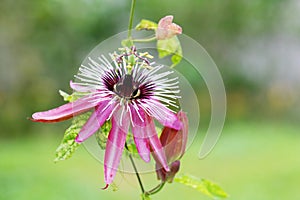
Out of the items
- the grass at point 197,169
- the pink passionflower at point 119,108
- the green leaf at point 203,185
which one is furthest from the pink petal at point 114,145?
the grass at point 197,169

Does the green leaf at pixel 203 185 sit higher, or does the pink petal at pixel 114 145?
the pink petal at pixel 114 145

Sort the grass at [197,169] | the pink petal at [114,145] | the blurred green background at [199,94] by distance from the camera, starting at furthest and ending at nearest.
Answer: the blurred green background at [199,94], the grass at [197,169], the pink petal at [114,145]

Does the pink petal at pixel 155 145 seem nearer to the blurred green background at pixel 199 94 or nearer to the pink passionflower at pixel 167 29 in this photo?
the pink passionflower at pixel 167 29

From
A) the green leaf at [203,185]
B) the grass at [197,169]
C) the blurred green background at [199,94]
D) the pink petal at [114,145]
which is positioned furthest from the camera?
the blurred green background at [199,94]

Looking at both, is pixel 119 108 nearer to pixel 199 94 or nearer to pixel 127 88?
pixel 127 88

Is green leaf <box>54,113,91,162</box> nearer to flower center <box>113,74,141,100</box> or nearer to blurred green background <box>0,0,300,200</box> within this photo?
flower center <box>113,74,141,100</box>

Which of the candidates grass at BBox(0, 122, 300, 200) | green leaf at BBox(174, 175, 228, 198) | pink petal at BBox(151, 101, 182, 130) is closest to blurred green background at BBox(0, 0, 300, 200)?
grass at BBox(0, 122, 300, 200)

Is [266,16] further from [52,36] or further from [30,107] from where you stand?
[30,107]

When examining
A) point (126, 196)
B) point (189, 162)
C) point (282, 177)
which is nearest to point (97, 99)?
point (126, 196)
